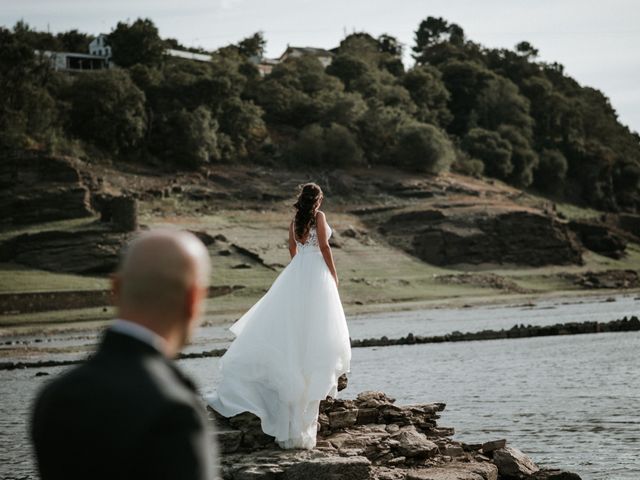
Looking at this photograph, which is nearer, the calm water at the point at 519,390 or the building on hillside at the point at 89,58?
the calm water at the point at 519,390

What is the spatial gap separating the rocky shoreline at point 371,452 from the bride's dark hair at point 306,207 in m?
2.52

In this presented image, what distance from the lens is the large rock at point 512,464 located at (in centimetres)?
1792

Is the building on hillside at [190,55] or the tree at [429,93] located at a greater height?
the building on hillside at [190,55]

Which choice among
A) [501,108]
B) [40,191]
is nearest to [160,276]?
[40,191]

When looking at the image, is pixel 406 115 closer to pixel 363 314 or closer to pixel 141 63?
pixel 141 63

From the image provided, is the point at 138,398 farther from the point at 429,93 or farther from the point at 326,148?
the point at 429,93

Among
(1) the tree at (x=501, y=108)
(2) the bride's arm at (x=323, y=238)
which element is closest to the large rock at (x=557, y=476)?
(2) the bride's arm at (x=323, y=238)

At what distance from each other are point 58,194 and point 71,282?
61.7 ft

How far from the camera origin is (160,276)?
13.4 ft

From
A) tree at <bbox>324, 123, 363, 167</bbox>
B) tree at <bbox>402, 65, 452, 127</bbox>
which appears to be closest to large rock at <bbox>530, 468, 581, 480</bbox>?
tree at <bbox>324, 123, 363, 167</bbox>

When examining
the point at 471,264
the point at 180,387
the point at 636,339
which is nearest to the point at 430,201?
the point at 471,264

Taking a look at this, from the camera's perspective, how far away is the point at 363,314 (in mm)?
86562

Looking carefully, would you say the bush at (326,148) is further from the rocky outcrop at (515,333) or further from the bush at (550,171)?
the rocky outcrop at (515,333)

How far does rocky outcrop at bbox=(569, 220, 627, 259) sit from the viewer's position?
5443 inches
